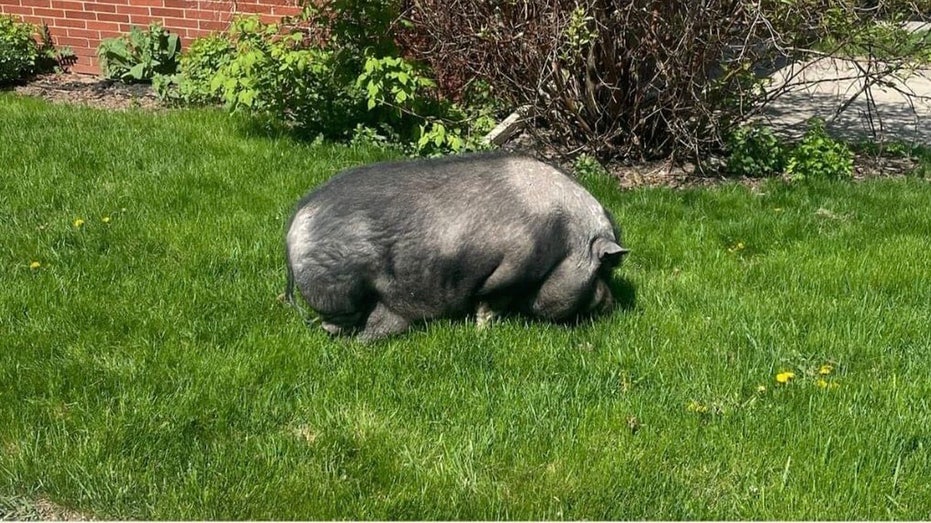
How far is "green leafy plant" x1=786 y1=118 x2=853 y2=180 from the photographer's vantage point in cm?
736

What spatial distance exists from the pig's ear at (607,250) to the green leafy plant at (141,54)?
7.38m

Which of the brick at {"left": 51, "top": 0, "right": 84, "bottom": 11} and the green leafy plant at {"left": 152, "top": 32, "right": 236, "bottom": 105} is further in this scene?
the brick at {"left": 51, "top": 0, "right": 84, "bottom": 11}

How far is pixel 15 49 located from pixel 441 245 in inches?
316

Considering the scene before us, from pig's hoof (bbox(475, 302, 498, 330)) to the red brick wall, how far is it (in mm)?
6263

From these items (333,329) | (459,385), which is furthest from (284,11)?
(459,385)

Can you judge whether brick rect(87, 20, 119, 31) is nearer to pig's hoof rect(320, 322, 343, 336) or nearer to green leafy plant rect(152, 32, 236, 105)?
green leafy plant rect(152, 32, 236, 105)

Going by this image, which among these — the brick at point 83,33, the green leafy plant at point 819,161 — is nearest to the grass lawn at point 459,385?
the green leafy plant at point 819,161

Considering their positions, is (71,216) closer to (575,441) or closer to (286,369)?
(286,369)

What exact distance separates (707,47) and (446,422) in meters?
4.44

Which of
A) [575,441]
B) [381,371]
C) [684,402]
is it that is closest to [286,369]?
[381,371]

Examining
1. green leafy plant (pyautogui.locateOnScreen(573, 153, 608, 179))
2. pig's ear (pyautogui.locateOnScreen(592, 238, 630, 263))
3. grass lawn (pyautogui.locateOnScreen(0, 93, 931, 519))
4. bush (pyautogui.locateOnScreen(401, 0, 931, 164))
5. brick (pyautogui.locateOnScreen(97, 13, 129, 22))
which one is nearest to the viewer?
grass lawn (pyautogui.locateOnScreen(0, 93, 931, 519))

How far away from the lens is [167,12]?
10.4m

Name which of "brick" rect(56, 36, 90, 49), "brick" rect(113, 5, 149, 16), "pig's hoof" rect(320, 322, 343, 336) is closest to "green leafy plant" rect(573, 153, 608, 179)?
"pig's hoof" rect(320, 322, 343, 336)

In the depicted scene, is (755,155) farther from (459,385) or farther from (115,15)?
(115,15)
